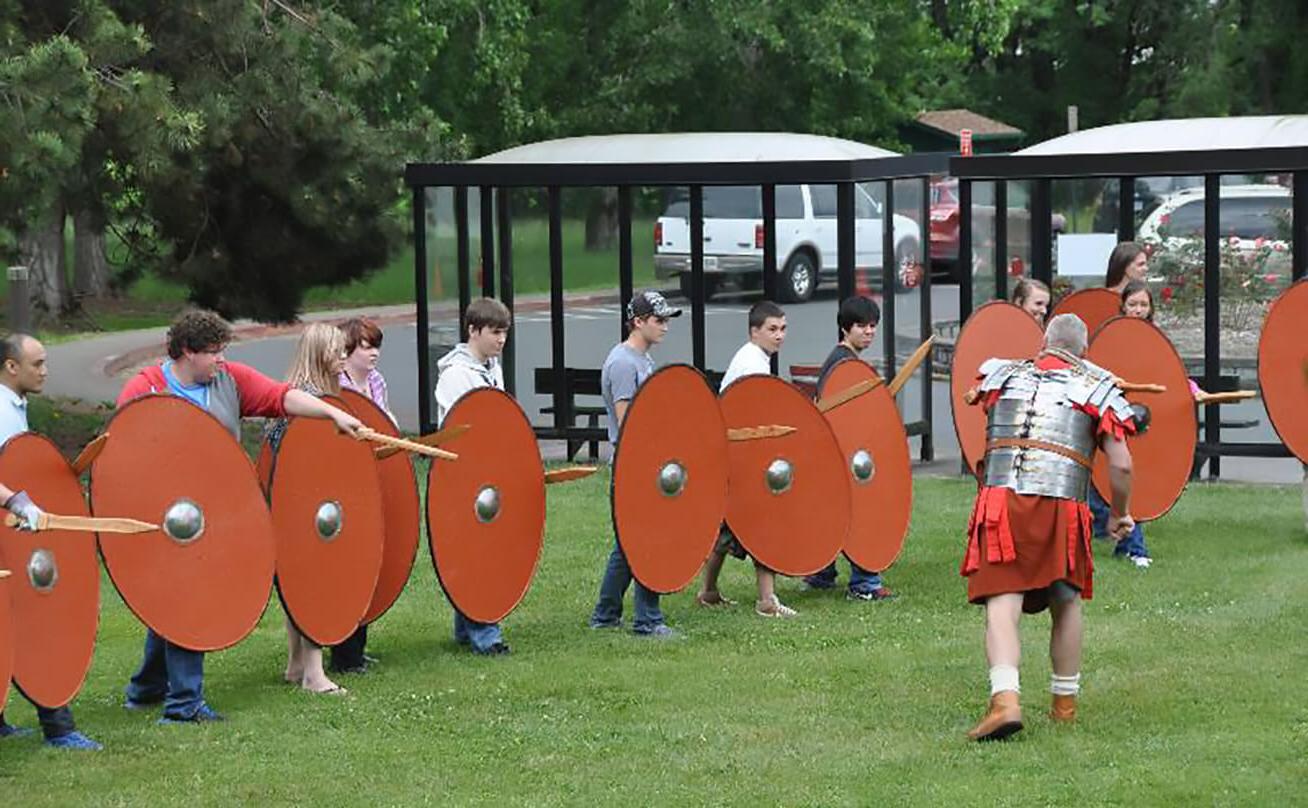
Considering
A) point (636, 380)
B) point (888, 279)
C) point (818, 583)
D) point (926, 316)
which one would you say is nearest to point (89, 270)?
point (926, 316)

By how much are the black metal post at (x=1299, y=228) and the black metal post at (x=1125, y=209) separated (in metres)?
0.99

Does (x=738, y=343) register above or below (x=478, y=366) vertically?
below

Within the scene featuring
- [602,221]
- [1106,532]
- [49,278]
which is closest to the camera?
[1106,532]

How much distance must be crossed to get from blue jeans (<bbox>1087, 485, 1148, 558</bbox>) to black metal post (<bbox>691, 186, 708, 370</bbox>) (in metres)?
3.83

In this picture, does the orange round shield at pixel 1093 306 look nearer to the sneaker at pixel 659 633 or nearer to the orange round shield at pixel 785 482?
the orange round shield at pixel 785 482

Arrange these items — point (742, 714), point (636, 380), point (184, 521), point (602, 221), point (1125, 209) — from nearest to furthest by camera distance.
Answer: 1. point (184, 521)
2. point (742, 714)
3. point (636, 380)
4. point (1125, 209)
5. point (602, 221)

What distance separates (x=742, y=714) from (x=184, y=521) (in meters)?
2.09

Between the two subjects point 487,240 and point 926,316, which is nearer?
point 487,240

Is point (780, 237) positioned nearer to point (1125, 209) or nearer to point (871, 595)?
point (1125, 209)

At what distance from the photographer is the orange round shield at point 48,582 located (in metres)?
7.50

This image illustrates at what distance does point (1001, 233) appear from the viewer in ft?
49.5

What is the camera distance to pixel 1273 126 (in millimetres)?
14383

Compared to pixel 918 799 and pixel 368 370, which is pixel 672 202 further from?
pixel 918 799

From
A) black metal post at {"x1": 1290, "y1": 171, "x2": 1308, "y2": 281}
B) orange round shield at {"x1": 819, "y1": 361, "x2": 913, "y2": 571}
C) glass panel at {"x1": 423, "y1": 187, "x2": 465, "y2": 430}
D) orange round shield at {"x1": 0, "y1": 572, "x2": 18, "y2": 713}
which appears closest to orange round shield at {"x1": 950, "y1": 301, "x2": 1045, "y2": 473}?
orange round shield at {"x1": 819, "y1": 361, "x2": 913, "y2": 571}
